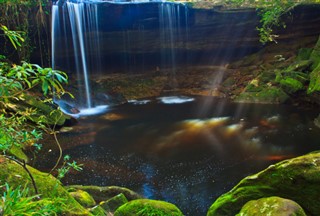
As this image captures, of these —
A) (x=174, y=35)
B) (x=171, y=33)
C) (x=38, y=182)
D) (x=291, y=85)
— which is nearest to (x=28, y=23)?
(x=171, y=33)

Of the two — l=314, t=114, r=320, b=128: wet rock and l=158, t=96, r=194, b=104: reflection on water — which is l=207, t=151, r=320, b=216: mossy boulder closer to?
l=314, t=114, r=320, b=128: wet rock

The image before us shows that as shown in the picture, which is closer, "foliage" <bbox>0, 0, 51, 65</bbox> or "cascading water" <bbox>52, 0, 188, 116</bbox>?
"foliage" <bbox>0, 0, 51, 65</bbox>

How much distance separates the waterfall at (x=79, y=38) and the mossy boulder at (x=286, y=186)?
37.4ft

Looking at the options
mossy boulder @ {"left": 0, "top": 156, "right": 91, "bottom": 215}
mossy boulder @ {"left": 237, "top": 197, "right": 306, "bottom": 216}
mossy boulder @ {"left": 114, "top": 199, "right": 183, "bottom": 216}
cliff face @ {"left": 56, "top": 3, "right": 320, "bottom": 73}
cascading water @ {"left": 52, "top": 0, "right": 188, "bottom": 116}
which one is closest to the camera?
mossy boulder @ {"left": 237, "top": 197, "right": 306, "bottom": 216}

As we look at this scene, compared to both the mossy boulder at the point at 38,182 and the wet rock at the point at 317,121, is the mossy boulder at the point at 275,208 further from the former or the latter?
the wet rock at the point at 317,121

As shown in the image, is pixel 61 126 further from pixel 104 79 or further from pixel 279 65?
pixel 279 65

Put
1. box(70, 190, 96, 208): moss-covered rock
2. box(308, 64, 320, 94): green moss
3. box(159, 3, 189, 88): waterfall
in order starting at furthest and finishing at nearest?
box(159, 3, 189, 88): waterfall
box(308, 64, 320, 94): green moss
box(70, 190, 96, 208): moss-covered rock

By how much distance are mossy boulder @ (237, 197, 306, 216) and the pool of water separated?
6.26ft

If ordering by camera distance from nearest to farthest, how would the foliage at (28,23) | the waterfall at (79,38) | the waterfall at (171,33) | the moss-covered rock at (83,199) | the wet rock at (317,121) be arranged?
the moss-covered rock at (83,199) → the wet rock at (317,121) → the foliage at (28,23) → the waterfall at (79,38) → the waterfall at (171,33)

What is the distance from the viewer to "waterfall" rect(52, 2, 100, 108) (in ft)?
45.5

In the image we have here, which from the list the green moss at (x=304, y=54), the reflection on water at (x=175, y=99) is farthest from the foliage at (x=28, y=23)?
the green moss at (x=304, y=54)

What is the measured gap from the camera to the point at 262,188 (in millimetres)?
3754

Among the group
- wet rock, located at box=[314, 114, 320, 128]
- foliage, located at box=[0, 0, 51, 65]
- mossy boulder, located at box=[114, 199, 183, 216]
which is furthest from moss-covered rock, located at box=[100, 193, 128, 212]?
foliage, located at box=[0, 0, 51, 65]

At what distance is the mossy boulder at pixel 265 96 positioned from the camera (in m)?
13.1
